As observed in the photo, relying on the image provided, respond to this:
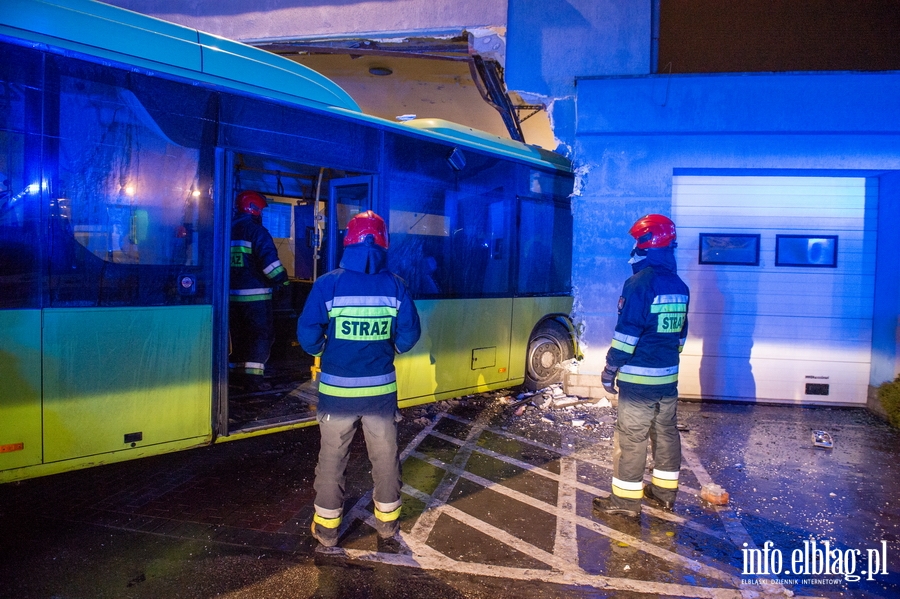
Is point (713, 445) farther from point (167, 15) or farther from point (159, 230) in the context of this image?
point (167, 15)

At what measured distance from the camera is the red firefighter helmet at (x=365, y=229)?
12.0 ft

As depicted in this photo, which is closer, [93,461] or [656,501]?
[93,461]

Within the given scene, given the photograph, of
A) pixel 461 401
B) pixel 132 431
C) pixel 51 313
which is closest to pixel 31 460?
pixel 132 431

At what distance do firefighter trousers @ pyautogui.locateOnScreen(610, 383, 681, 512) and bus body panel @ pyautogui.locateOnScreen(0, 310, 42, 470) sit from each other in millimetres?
4013

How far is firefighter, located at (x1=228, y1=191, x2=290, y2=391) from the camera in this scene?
6.14 metres

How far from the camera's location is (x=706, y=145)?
7.26 meters

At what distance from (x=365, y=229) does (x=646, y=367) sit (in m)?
2.31

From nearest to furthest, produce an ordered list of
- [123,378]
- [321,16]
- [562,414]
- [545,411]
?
[123,378] < [562,414] < [545,411] < [321,16]

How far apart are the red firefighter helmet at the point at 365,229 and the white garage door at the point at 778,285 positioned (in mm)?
5260

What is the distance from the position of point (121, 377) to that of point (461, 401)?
445cm

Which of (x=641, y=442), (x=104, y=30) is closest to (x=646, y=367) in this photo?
(x=641, y=442)

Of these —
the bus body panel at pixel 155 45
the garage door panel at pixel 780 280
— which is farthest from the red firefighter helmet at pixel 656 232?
the garage door panel at pixel 780 280

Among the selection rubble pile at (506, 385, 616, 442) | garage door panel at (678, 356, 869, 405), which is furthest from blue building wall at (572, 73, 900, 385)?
rubble pile at (506, 385, 616, 442)

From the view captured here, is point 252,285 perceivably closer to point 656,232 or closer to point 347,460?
point 347,460
